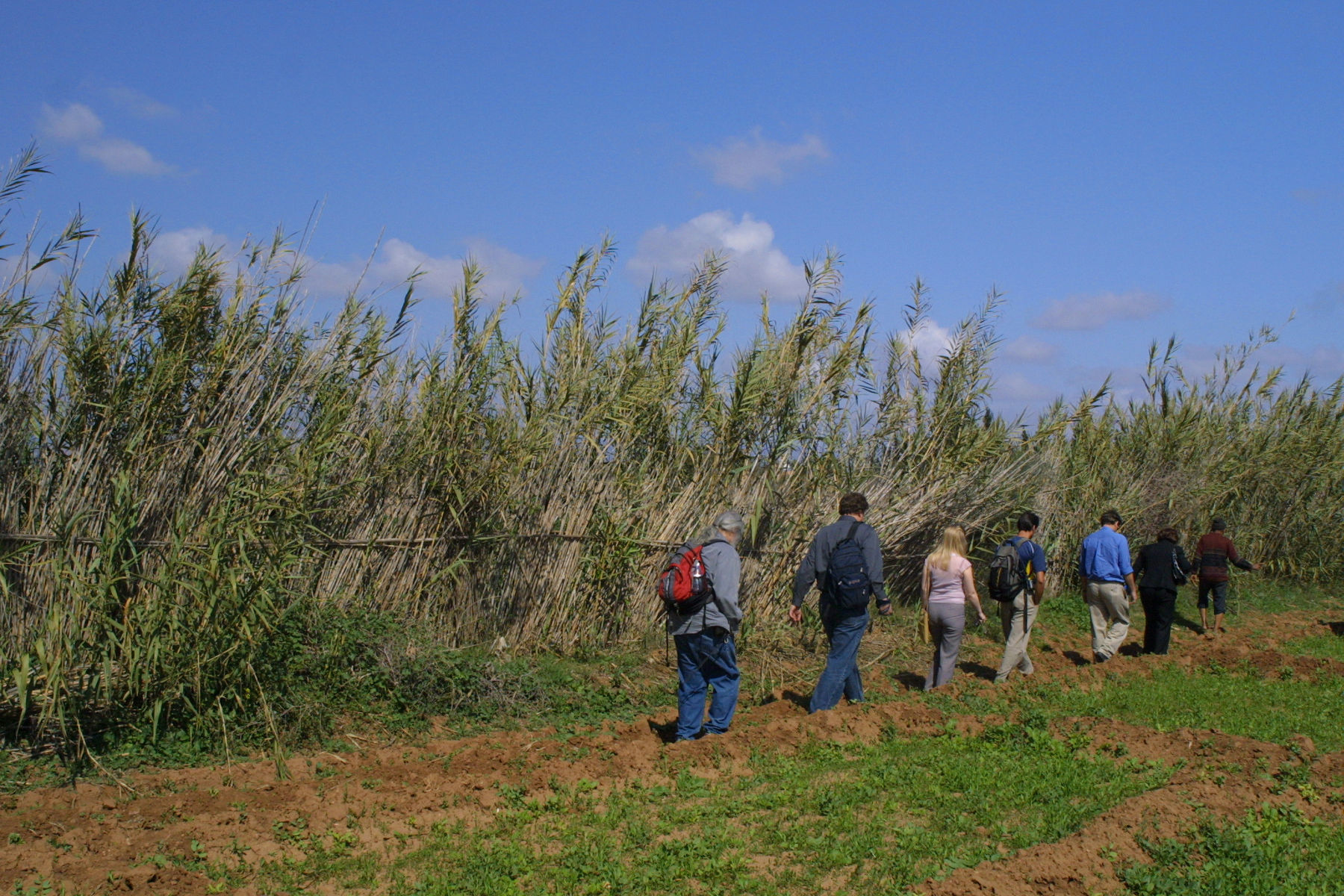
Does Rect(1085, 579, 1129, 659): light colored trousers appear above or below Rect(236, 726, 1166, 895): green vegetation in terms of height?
above

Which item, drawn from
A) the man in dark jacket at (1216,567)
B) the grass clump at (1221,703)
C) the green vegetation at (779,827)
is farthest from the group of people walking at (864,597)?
the man in dark jacket at (1216,567)

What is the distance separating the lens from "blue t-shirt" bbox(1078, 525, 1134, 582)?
10.9 metres

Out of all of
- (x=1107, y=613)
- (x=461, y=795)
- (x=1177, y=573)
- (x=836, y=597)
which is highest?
(x=1177, y=573)

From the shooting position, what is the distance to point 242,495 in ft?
24.7

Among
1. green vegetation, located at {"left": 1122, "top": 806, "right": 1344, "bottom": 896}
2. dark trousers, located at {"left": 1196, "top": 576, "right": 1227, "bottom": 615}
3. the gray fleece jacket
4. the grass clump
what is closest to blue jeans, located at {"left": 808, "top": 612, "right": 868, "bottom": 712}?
the gray fleece jacket

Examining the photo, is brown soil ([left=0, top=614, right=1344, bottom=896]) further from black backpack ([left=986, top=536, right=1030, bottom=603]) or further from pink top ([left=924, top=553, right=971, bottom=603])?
black backpack ([left=986, top=536, right=1030, bottom=603])

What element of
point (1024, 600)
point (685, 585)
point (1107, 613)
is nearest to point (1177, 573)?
point (1107, 613)

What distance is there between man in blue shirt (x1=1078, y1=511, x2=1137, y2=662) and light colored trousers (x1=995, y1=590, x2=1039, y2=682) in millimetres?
1210

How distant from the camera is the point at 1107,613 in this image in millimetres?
11555

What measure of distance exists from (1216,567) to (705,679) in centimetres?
1014

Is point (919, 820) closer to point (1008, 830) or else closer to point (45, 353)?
point (1008, 830)

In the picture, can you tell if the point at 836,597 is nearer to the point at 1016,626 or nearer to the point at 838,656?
the point at 838,656

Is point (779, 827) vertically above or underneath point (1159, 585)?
underneath

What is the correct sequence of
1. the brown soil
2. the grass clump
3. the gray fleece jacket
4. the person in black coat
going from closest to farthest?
the brown soil < the gray fleece jacket < the grass clump < the person in black coat
